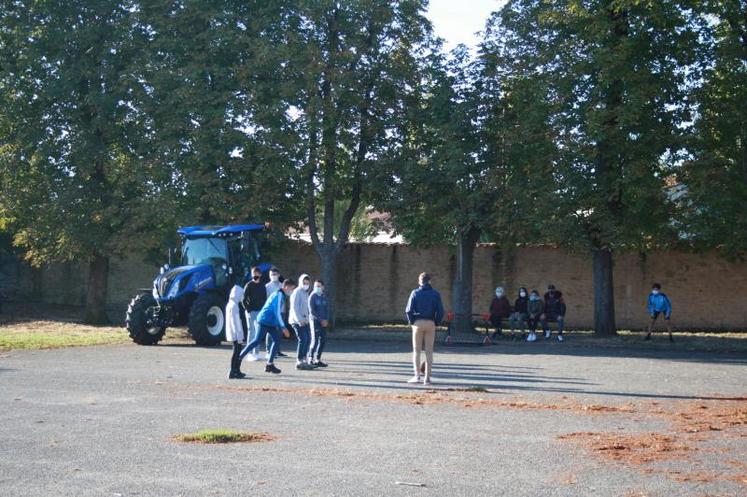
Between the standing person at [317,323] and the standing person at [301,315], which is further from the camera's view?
the standing person at [317,323]

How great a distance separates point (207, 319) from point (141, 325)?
1.78 meters

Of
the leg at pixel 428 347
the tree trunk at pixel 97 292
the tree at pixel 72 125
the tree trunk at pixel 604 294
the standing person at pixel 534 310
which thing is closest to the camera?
the leg at pixel 428 347

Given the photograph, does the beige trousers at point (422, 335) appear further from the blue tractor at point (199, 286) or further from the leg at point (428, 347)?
the blue tractor at point (199, 286)

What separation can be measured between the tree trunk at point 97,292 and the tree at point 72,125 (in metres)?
0.36

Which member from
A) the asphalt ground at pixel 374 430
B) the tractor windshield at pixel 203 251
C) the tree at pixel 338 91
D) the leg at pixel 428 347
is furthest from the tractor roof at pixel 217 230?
the leg at pixel 428 347

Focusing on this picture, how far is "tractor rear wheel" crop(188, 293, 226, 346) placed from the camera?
83.1 ft

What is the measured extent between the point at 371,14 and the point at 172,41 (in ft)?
23.3

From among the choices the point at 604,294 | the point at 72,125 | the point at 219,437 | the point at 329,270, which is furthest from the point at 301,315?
the point at 72,125

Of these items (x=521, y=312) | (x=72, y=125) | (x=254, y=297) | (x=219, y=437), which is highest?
(x=72, y=125)

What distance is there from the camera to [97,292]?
119ft

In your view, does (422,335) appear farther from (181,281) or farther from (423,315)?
(181,281)

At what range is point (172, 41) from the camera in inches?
1316

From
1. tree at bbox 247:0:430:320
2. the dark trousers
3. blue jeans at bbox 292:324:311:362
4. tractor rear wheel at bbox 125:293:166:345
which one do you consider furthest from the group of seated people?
the dark trousers

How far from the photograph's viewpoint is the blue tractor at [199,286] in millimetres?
25625
